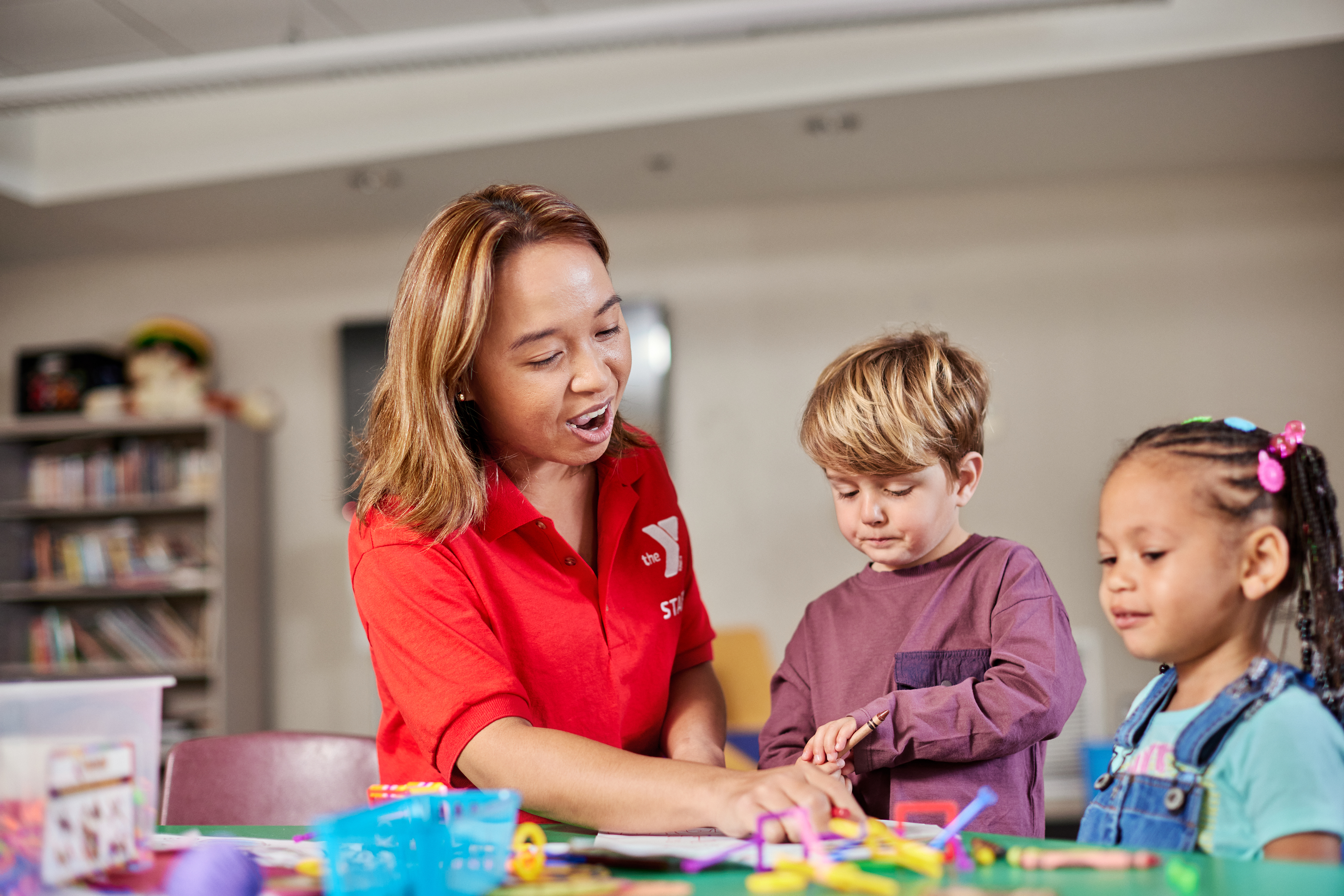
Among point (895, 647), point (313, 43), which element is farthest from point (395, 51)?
point (895, 647)

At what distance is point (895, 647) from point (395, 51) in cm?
267

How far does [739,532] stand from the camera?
453 centimetres

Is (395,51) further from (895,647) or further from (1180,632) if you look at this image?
(1180,632)

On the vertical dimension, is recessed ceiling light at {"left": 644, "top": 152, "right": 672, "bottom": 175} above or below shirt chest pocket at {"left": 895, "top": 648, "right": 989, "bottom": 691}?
above

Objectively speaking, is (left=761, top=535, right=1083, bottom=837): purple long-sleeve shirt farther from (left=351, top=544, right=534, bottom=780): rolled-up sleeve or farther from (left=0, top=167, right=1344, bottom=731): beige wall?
(left=0, top=167, right=1344, bottom=731): beige wall

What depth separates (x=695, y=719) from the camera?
4.58ft

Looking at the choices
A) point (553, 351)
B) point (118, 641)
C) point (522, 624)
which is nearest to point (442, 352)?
point (553, 351)

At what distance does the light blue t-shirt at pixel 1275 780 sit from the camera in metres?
0.79

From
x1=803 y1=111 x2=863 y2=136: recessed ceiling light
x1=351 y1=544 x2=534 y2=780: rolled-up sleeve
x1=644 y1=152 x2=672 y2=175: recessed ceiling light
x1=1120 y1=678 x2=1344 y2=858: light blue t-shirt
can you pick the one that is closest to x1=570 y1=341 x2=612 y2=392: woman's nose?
x1=351 y1=544 x2=534 y2=780: rolled-up sleeve

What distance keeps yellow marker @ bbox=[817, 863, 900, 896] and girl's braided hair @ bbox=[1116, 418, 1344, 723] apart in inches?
16.1

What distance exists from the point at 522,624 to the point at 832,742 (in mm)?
392

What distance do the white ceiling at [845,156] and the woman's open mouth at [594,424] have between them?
2419mm

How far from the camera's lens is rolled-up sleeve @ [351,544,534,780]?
3.63 ft

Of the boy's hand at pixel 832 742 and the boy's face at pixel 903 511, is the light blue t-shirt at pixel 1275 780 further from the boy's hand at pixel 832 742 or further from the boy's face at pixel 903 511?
the boy's face at pixel 903 511
